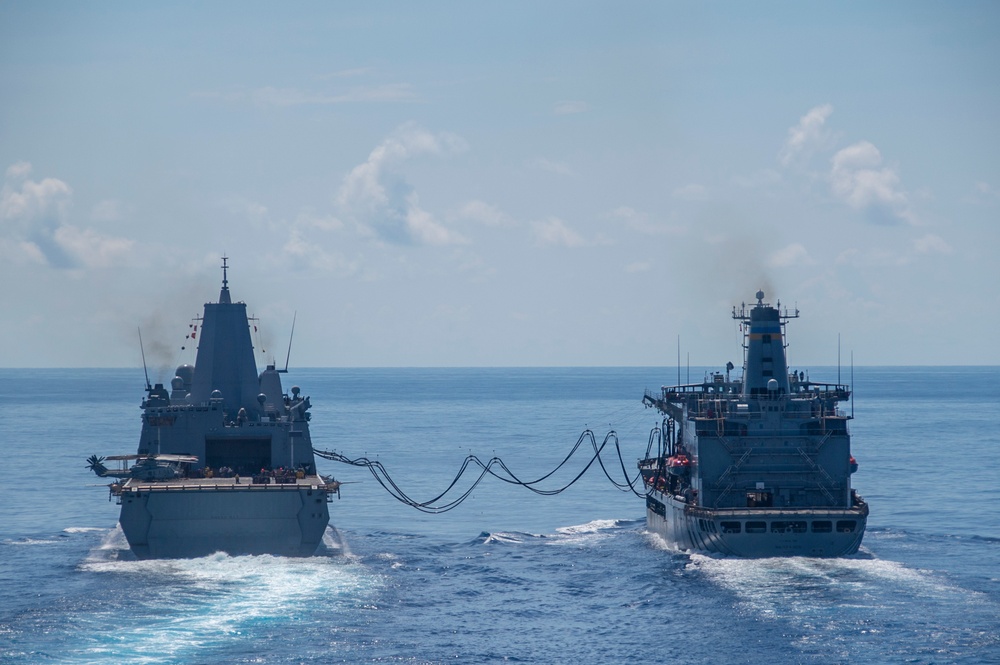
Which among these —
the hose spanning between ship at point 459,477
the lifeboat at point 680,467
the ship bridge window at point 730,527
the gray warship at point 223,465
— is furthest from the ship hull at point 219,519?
the lifeboat at point 680,467

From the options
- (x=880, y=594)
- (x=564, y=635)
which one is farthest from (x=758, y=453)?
(x=564, y=635)

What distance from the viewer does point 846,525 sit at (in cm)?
5838

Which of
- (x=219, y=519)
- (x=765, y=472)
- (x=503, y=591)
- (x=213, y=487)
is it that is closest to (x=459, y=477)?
(x=765, y=472)

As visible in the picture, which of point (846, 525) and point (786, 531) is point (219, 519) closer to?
point (786, 531)

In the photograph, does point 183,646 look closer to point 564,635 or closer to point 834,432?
point 564,635

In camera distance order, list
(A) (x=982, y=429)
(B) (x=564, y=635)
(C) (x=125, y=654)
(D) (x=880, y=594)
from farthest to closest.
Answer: (A) (x=982, y=429) → (D) (x=880, y=594) → (B) (x=564, y=635) → (C) (x=125, y=654)

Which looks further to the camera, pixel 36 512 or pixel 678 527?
pixel 36 512

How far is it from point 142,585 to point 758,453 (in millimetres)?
31916

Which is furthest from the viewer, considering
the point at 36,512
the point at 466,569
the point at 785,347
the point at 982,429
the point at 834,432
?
the point at 982,429

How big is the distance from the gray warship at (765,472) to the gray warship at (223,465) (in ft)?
63.2

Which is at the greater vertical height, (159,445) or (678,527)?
(159,445)

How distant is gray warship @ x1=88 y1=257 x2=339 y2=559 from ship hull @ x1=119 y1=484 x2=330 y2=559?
5 centimetres

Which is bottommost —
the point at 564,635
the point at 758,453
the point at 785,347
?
the point at 564,635

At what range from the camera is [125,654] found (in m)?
40.1
